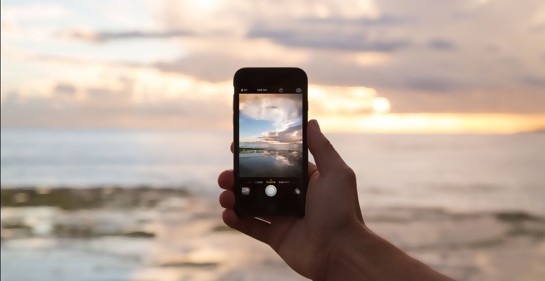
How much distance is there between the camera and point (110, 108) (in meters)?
14.3

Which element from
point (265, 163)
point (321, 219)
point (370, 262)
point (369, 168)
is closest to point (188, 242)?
point (265, 163)

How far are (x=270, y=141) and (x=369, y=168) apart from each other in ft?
39.1

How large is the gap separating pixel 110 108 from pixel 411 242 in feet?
30.2

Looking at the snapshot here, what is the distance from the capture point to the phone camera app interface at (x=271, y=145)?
1597mm

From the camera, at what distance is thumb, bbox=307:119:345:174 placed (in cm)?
146

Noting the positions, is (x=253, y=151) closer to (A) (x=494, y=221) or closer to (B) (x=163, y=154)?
(A) (x=494, y=221)

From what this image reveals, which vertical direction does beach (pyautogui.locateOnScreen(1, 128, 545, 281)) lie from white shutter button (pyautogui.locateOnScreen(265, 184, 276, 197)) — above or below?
below

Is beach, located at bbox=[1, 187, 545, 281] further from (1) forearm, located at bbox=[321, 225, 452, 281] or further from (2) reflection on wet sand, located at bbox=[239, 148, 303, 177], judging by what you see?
(1) forearm, located at bbox=[321, 225, 452, 281]

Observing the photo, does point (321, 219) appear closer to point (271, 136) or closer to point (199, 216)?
point (271, 136)

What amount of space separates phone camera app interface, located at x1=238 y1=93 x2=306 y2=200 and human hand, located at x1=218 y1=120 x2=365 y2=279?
7 centimetres

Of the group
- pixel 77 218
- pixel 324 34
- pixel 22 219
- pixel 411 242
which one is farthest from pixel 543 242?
pixel 324 34

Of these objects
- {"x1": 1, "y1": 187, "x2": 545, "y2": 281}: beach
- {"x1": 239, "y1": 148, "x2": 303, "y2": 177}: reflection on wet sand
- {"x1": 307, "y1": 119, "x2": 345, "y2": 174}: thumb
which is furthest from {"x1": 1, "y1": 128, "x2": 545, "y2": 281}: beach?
{"x1": 307, "y1": 119, "x2": 345, "y2": 174}: thumb

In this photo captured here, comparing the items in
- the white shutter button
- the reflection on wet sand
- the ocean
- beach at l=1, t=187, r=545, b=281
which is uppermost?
the reflection on wet sand

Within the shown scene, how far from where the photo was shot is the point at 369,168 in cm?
1333
